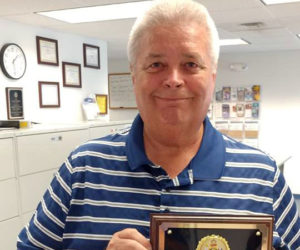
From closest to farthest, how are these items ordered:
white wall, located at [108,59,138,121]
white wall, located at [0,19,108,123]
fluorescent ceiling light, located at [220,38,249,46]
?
white wall, located at [0,19,108,123] → fluorescent ceiling light, located at [220,38,249,46] → white wall, located at [108,59,138,121]

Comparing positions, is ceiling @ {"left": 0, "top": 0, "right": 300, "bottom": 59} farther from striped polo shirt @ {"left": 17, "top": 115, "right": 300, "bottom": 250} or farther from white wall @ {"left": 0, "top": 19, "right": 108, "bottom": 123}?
striped polo shirt @ {"left": 17, "top": 115, "right": 300, "bottom": 250}

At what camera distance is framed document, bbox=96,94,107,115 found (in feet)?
15.9

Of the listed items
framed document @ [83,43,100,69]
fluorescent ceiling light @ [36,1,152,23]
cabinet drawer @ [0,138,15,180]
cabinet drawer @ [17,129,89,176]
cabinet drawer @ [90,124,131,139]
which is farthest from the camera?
framed document @ [83,43,100,69]

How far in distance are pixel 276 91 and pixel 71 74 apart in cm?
391

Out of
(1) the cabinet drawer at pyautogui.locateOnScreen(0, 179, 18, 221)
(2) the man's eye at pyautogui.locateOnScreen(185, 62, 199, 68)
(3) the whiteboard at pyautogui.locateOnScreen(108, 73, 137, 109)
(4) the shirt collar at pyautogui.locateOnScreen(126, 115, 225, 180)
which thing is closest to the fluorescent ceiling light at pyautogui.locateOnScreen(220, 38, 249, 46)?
(3) the whiteboard at pyautogui.locateOnScreen(108, 73, 137, 109)

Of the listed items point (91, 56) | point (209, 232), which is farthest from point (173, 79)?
point (91, 56)

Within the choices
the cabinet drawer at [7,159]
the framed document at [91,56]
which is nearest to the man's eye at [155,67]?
the cabinet drawer at [7,159]

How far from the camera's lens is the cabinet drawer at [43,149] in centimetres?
279

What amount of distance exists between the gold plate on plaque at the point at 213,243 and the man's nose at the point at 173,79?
1.23 feet

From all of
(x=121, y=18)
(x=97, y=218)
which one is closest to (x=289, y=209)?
(x=97, y=218)

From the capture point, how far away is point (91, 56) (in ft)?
15.3

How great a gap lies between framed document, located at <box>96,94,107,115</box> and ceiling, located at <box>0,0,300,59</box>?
0.80 meters

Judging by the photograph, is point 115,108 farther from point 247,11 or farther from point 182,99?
point 182,99

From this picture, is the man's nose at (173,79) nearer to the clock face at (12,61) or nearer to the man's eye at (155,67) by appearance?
the man's eye at (155,67)
